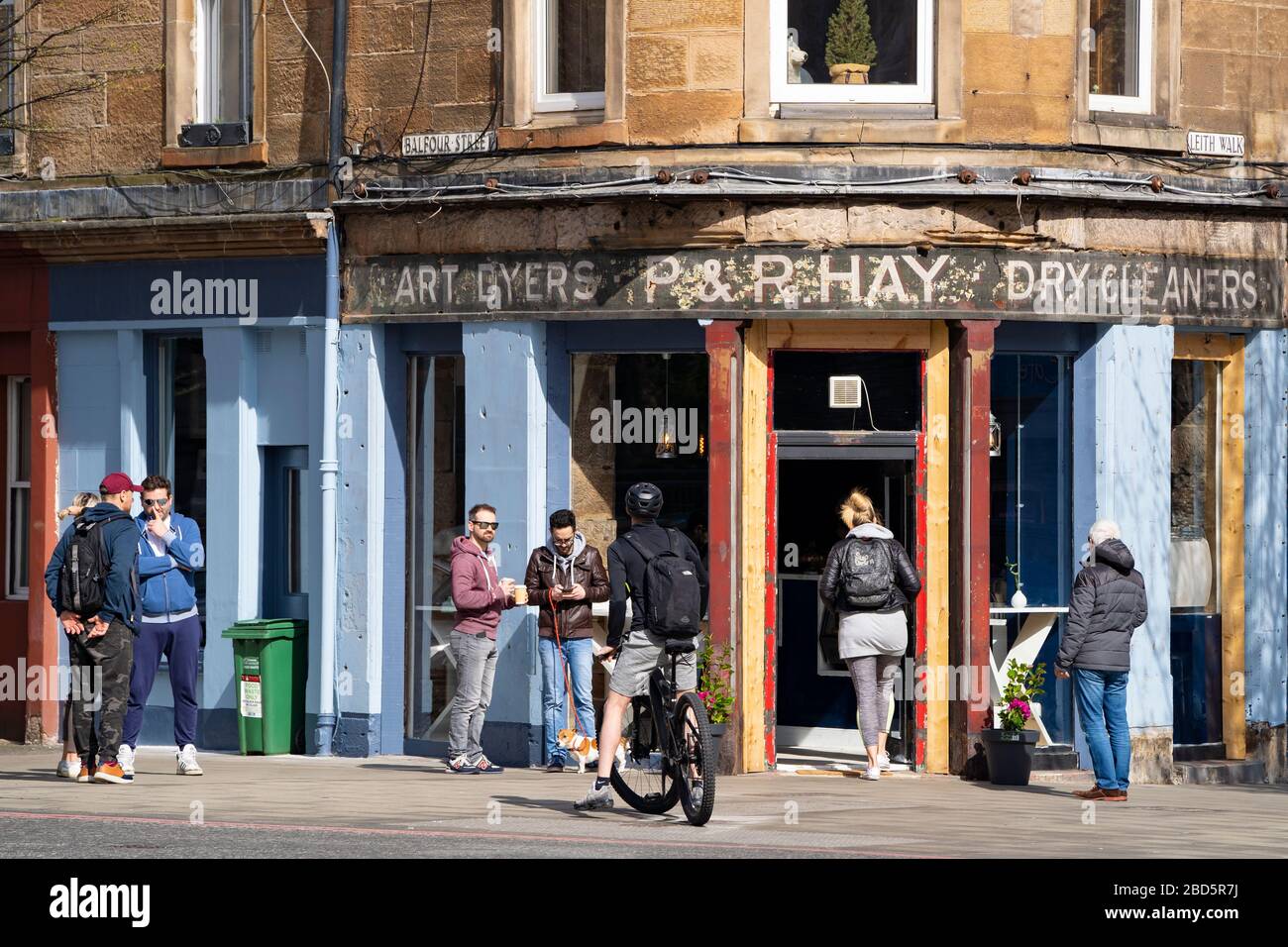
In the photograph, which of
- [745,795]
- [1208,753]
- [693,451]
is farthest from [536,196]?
[1208,753]

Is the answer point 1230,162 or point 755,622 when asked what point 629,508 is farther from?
point 1230,162

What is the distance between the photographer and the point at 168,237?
18.8m

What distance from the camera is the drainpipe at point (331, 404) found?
715 inches

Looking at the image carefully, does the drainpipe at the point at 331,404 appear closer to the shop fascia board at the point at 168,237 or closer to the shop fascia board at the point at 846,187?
the shop fascia board at the point at 168,237

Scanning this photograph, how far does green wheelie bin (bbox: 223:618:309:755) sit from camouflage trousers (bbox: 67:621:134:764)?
3132 mm

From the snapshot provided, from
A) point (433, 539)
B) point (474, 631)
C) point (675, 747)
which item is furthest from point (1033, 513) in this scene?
point (675, 747)

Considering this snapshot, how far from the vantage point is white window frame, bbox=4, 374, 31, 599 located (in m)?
20.4

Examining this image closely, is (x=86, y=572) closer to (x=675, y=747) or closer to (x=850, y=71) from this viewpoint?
(x=675, y=747)

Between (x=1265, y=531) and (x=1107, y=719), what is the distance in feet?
11.8

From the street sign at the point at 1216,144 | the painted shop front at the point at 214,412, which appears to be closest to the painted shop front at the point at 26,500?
the painted shop front at the point at 214,412

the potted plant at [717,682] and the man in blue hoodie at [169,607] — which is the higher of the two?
the man in blue hoodie at [169,607]

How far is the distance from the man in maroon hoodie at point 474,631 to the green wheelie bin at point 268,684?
2259 mm

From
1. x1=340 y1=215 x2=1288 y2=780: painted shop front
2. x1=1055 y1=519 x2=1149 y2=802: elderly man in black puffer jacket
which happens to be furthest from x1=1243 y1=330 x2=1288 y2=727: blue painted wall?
x1=1055 y1=519 x2=1149 y2=802: elderly man in black puffer jacket

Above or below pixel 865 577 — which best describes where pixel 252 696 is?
below
